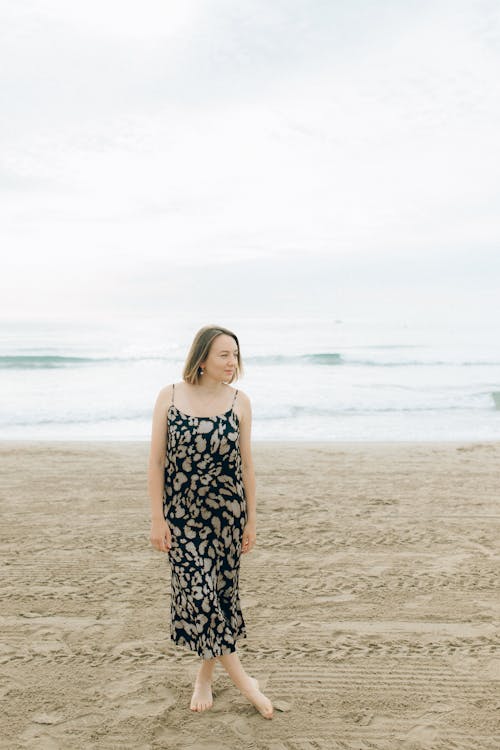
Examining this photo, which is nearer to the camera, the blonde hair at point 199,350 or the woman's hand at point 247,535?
the blonde hair at point 199,350

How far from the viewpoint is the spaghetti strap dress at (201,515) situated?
9.14 ft

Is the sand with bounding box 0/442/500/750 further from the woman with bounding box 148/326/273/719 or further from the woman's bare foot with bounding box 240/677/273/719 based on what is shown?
the woman with bounding box 148/326/273/719

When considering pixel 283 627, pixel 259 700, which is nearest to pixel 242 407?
pixel 259 700

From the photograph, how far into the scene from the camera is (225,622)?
293 cm

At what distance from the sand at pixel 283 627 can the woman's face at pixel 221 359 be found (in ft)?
5.39

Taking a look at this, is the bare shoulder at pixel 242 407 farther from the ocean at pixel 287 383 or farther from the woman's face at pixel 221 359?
the ocean at pixel 287 383

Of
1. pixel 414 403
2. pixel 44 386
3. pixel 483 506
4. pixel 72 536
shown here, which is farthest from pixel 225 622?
pixel 44 386

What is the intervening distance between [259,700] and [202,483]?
111 centimetres

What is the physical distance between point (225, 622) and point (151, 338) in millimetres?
43307

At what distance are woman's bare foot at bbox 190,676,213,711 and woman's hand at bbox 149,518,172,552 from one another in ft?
2.49

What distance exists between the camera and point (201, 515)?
2848 millimetres

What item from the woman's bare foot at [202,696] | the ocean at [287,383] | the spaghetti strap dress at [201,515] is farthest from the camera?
the ocean at [287,383]

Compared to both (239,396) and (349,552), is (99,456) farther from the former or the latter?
(239,396)

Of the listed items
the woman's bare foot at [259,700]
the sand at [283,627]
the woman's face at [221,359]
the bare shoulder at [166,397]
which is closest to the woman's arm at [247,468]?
the woman's face at [221,359]
